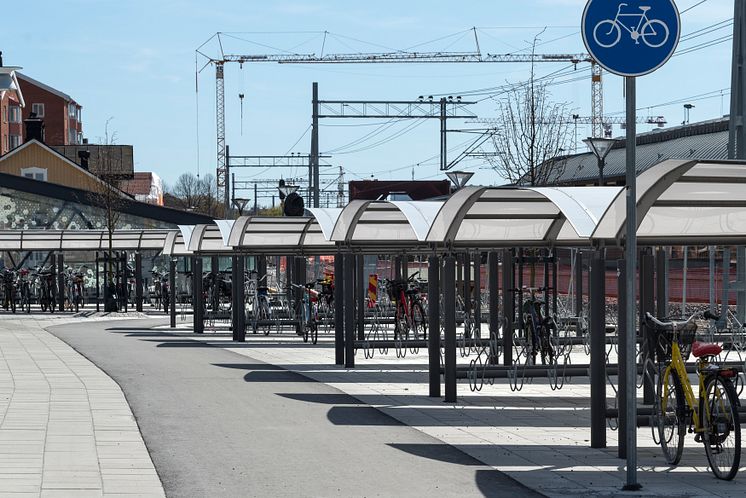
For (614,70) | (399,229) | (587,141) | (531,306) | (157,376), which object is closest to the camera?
(614,70)

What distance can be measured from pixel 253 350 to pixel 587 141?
7.87m

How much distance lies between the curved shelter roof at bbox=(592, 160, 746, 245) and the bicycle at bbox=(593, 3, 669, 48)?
1.22 meters

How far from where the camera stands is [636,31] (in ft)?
26.4

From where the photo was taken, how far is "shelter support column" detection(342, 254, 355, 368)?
1759 cm

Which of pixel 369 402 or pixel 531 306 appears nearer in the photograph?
pixel 369 402

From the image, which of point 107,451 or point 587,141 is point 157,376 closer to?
point 107,451

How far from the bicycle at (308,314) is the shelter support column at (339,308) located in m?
4.91

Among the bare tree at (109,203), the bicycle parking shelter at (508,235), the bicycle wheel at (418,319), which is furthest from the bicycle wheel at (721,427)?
the bare tree at (109,203)

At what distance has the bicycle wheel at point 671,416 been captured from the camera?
9.06 m

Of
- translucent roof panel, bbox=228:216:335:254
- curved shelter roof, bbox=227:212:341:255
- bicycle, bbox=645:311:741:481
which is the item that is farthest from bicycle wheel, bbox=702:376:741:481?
translucent roof panel, bbox=228:216:335:254

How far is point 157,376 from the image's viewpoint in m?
16.2

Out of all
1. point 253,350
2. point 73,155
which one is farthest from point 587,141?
point 73,155

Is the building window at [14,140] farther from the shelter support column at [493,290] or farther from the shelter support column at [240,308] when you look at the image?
the shelter support column at [493,290]

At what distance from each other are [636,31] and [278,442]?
4317 mm
